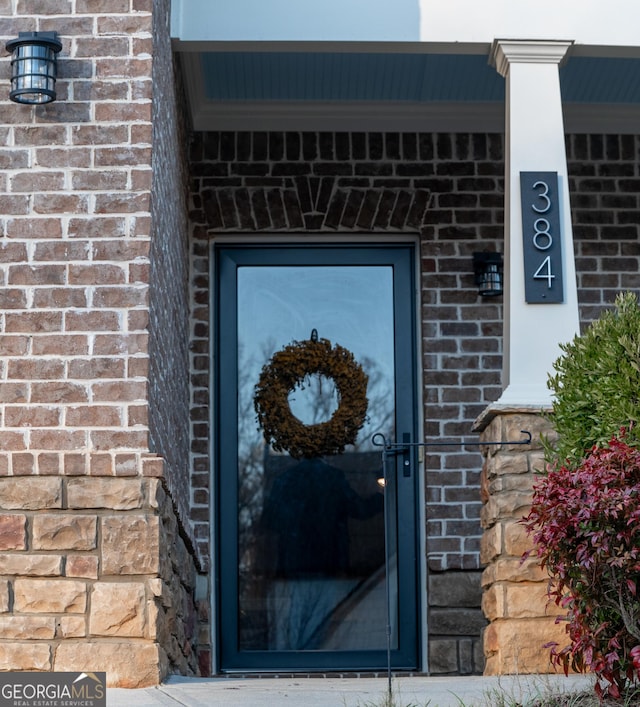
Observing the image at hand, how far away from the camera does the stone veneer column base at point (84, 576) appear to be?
179 inches

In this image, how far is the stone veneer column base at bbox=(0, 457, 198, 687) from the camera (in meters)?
4.54

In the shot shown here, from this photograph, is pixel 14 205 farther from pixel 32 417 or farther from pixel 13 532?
pixel 13 532

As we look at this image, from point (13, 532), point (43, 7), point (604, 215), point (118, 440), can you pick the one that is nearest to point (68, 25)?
point (43, 7)

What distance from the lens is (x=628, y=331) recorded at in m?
4.69

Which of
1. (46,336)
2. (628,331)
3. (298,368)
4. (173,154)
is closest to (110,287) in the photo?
(46,336)

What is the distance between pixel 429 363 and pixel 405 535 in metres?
1.09

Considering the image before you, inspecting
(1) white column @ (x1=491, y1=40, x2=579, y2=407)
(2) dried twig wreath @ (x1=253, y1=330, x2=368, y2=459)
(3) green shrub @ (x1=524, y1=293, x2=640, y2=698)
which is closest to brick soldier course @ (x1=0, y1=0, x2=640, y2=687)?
(1) white column @ (x1=491, y1=40, x2=579, y2=407)

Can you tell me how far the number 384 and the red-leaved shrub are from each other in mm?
1719

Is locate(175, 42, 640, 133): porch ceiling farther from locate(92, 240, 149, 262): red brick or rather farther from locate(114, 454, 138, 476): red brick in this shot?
locate(114, 454, 138, 476): red brick

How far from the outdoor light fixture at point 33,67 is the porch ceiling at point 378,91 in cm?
174

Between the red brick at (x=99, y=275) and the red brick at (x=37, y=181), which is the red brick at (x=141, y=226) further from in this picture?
the red brick at (x=37, y=181)

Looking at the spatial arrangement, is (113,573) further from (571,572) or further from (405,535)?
(405,535)

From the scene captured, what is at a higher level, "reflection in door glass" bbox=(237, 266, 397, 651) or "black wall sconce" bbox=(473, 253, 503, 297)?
"black wall sconce" bbox=(473, 253, 503, 297)

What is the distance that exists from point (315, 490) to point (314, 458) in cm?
20
